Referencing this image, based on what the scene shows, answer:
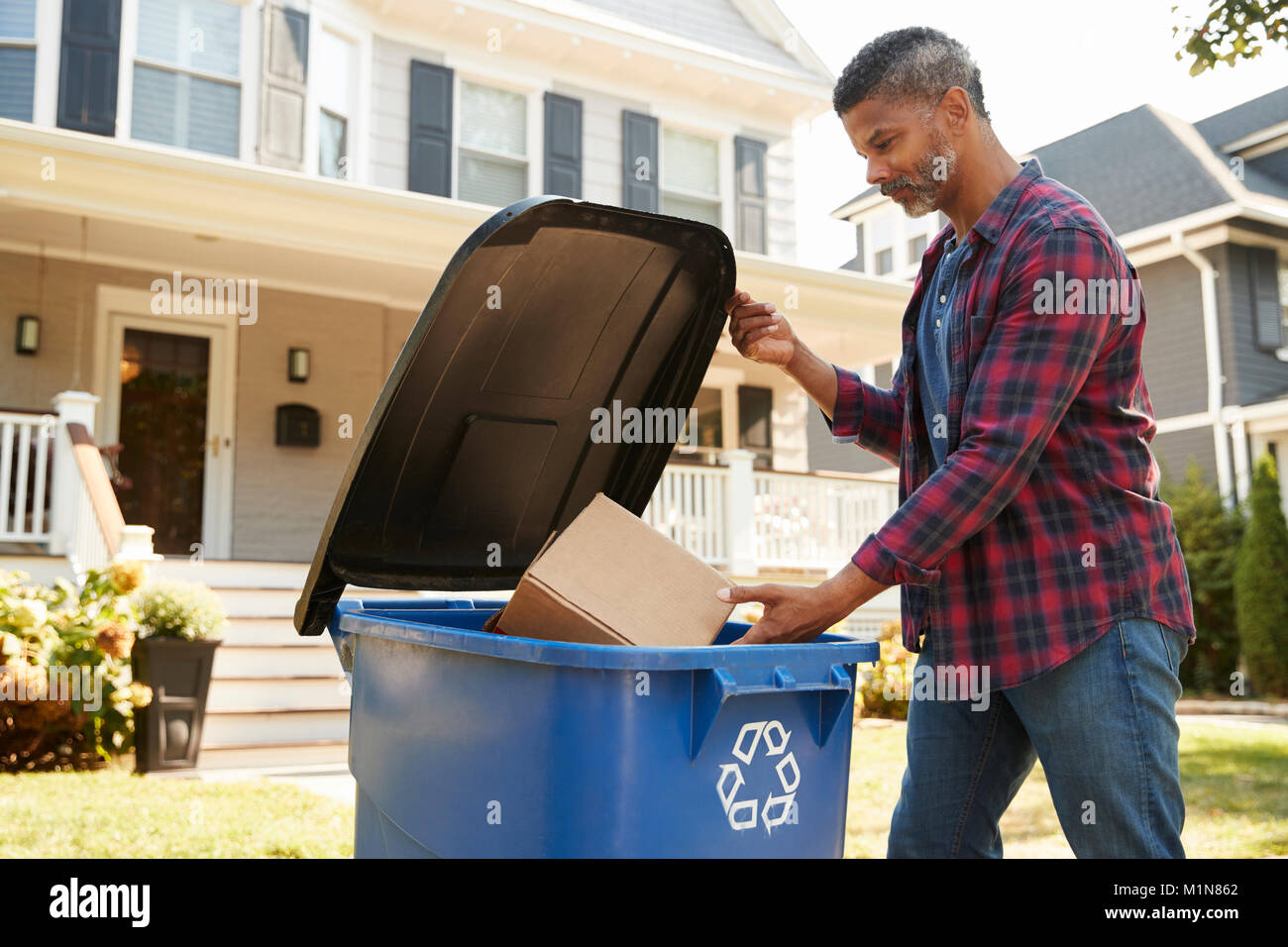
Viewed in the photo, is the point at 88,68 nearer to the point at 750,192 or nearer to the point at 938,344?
the point at 750,192

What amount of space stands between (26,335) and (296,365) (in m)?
2.00

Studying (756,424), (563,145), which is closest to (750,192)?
(563,145)

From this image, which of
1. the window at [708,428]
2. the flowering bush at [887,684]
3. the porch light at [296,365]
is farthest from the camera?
the window at [708,428]

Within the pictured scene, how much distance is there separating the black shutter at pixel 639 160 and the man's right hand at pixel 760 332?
28.8 ft

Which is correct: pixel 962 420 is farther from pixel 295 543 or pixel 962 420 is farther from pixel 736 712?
pixel 295 543

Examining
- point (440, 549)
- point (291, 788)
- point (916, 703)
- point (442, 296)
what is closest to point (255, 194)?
point (291, 788)

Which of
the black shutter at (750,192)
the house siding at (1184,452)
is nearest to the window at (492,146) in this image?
the black shutter at (750,192)

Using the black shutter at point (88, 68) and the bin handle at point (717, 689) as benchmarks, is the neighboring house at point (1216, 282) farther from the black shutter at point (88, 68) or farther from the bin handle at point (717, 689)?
the bin handle at point (717, 689)

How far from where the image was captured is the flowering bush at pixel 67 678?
545 centimetres

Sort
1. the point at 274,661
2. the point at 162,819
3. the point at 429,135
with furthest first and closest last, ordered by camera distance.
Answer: the point at 429,135 < the point at 274,661 < the point at 162,819

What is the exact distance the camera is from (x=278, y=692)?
6570 mm

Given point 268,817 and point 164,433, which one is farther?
point 164,433

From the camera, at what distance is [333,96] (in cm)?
957
